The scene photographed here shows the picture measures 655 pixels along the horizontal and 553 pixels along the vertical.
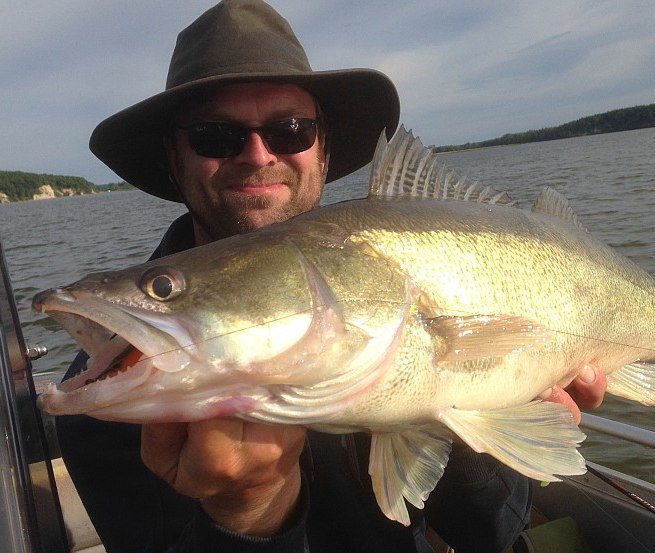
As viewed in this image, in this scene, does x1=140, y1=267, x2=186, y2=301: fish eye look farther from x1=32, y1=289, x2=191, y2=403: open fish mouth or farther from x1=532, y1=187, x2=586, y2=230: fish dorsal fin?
x1=532, y1=187, x2=586, y2=230: fish dorsal fin

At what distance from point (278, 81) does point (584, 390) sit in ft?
6.69

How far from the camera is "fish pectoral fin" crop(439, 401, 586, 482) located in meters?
1.70

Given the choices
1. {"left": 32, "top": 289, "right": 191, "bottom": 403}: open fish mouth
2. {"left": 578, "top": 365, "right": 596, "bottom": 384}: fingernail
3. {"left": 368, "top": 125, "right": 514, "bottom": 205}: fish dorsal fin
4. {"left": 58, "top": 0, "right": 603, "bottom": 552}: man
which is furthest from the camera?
{"left": 578, "top": 365, "right": 596, "bottom": 384}: fingernail

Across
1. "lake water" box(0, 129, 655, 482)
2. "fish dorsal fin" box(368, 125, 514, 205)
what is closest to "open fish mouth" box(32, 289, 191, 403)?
"fish dorsal fin" box(368, 125, 514, 205)

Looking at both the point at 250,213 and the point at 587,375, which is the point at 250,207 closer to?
the point at 250,213

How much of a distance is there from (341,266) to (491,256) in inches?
23.3

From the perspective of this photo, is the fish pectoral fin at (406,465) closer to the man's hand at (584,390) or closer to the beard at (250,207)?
the man's hand at (584,390)

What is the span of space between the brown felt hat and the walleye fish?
0.91 metres

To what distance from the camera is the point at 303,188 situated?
2865 millimetres

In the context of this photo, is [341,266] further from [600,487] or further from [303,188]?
[600,487]

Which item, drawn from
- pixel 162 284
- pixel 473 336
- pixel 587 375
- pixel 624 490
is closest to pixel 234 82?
pixel 162 284

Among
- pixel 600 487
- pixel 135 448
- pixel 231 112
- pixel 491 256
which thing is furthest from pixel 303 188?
pixel 600 487

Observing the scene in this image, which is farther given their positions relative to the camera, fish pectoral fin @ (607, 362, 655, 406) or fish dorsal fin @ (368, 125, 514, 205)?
fish pectoral fin @ (607, 362, 655, 406)

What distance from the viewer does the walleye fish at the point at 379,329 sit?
1.38m
